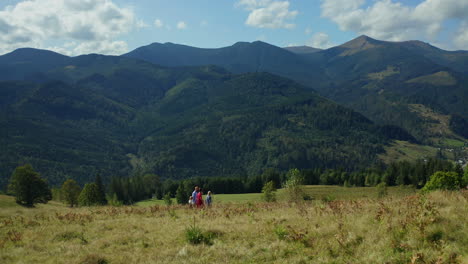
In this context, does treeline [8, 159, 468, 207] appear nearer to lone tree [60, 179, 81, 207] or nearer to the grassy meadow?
lone tree [60, 179, 81, 207]

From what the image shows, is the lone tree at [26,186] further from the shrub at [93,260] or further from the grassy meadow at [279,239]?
the shrub at [93,260]

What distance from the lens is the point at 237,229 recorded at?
1394 cm

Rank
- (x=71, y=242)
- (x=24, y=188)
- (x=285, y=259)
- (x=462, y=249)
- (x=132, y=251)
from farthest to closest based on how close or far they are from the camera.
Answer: (x=24, y=188), (x=71, y=242), (x=132, y=251), (x=285, y=259), (x=462, y=249)

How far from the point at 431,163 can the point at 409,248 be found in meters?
139

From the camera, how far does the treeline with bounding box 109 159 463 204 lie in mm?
123062

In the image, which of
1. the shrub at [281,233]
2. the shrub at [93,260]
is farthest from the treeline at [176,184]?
the shrub at [281,233]

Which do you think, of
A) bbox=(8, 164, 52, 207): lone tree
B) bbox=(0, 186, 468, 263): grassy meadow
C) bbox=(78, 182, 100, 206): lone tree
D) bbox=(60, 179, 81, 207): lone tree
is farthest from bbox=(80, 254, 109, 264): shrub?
bbox=(60, 179, 81, 207): lone tree

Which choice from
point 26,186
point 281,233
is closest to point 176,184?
point 26,186

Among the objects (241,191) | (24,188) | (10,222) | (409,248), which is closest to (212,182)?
(241,191)

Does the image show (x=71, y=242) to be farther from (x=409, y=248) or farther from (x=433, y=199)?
(x=433, y=199)

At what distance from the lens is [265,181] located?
146 m

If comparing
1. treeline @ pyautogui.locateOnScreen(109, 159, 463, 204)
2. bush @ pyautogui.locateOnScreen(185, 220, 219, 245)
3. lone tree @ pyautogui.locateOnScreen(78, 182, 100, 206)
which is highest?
bush @ pyautogui.locateOnScreen(185, 220, 219, 245)

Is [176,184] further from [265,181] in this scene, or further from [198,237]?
[198,237]

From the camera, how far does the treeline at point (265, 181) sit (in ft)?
404
